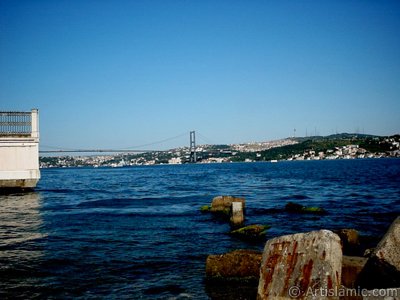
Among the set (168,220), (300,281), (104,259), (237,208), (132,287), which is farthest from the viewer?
(168,220)

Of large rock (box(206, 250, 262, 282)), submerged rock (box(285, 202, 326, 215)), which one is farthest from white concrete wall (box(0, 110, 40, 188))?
large rock (box(206, 250, 262, 282))

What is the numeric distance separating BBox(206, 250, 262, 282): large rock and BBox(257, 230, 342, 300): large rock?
2361 mm

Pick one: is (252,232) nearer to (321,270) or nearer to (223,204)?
(223,204)

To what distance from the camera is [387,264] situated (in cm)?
550

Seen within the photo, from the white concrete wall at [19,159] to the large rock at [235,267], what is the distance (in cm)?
2707

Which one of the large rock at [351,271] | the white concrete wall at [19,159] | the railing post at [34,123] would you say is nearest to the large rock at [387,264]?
the large rock at [351,271]

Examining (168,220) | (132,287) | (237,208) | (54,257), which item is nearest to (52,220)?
(168,220)

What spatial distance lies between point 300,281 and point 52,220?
15.9 meters

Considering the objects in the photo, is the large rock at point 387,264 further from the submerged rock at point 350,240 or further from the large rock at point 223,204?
the large rock at point 223,204

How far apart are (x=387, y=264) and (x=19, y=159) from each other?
31.0m

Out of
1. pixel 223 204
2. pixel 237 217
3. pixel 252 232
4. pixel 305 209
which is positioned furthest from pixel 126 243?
pixel 305 209

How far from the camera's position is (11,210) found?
67.8 feet

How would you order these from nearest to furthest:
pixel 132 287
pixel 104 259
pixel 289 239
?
pixel 289 239 → pixel 132 287 → pixel 104 259

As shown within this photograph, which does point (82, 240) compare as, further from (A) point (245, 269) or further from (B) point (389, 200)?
(B) point (389, 200)
